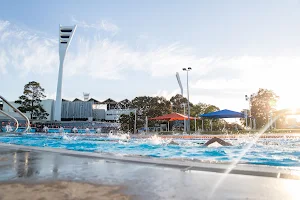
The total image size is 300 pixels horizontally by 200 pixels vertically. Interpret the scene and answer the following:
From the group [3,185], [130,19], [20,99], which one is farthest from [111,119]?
[3,185]

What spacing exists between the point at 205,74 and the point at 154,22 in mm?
10472

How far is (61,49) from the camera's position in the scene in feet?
213

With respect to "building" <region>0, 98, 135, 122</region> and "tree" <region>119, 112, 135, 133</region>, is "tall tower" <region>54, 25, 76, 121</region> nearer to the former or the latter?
"building" <region>0, 98, 135, 122</region>

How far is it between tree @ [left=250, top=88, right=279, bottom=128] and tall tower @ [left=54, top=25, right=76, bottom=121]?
Result: 147 ft

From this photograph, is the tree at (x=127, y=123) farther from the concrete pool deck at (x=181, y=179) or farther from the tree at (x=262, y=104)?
the concrete pool deck at (x=181, y=179)

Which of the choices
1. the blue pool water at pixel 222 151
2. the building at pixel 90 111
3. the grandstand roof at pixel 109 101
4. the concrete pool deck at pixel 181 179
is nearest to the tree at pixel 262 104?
the blue pool water at pixel 222 151

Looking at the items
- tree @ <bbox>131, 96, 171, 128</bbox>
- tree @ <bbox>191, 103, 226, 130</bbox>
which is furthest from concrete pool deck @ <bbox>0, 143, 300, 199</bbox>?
tree @ <bbox>191, 103, 226, 130</bbox>

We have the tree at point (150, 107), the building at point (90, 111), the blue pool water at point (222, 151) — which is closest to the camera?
the blue pool water at point (222, 151)

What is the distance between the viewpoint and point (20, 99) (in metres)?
46.7

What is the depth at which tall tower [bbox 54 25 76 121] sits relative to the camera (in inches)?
2182

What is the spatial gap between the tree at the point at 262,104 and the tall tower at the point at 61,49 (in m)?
44.8

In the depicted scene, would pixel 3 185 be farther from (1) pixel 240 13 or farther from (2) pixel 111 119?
(2) pixel 111 119

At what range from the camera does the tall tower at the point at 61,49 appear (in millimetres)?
55425

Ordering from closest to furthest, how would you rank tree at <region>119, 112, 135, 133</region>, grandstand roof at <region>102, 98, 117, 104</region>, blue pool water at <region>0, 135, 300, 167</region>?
1. blue pool water at <region>0, 135, 300, 167</region>
2. tree at <region>119, 112, 135, 133</region>
3. grandstand roof at <region>102, 98, 117, 104</region>
